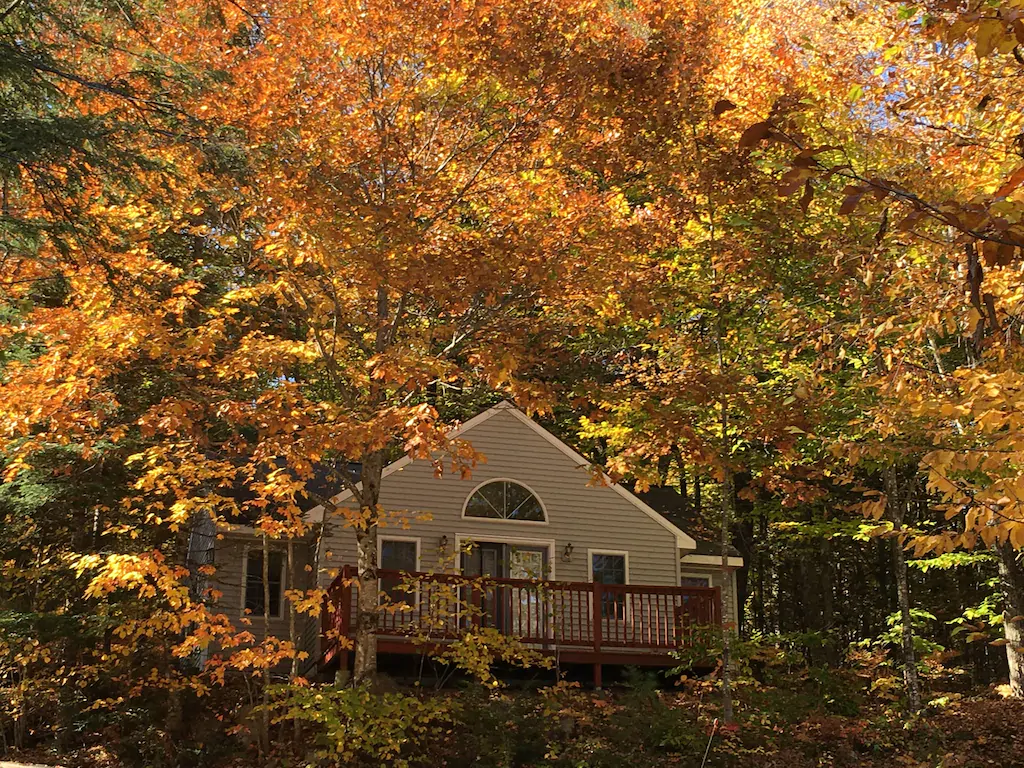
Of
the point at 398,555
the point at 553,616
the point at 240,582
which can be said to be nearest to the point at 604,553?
the point at 553,616

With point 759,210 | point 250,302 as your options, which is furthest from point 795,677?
point 250,302

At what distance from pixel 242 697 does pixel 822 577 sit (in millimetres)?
16560

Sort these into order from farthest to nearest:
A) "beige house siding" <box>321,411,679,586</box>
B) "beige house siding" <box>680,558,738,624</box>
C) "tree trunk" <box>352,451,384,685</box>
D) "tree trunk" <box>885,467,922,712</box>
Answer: "beige house siding" <box>680,558,738,624</box> → "beige house siding" <box>321,411,679,586</box> → "tree trunk" <box>885,467,922,712</box> → "tree trunk" <box>352,451,384,685</box>

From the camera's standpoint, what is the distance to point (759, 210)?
13344 millimetres

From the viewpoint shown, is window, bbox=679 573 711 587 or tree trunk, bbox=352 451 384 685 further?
window, bbox=679 573 711 587

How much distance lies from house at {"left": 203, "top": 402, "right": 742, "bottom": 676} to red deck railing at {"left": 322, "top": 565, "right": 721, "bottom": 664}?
0.03m

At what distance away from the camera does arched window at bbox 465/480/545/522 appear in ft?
58.4

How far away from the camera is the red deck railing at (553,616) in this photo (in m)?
15.1

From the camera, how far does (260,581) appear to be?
17.7 metres

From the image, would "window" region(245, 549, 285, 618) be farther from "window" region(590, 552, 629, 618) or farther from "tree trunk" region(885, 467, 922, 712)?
"tree trunk" region(885, 467, 922, 712)

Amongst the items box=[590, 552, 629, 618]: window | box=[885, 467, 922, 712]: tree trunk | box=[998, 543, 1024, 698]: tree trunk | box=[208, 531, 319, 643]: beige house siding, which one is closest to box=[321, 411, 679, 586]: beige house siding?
box=[590, 552, 629, 618]: window

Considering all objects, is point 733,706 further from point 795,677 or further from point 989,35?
point 989,35

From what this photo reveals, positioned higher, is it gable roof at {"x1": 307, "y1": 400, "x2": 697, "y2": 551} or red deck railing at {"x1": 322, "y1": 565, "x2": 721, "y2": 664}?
gable roof at {"x1": 307, "y1": 400, "x2": 697, "y2": 551}

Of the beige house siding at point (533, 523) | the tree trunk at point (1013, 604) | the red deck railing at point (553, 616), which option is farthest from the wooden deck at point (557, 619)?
the tree trunk at point (1013, 604)
